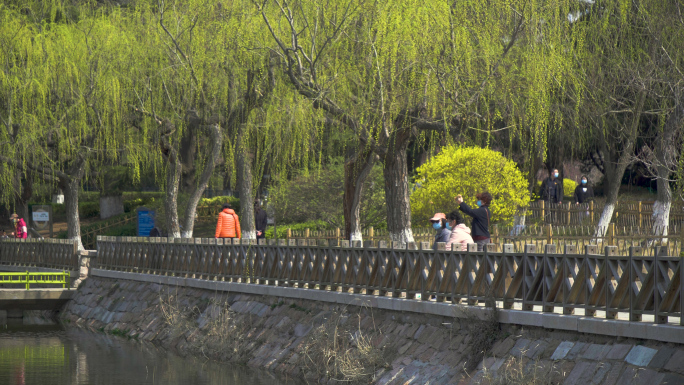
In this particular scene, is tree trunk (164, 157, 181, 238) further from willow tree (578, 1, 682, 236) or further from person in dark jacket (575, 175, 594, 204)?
person in dark jacket (575, 175, 594, 204)

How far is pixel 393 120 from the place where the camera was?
1598cm

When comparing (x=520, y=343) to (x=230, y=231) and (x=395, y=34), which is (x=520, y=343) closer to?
(x=395, y=34)

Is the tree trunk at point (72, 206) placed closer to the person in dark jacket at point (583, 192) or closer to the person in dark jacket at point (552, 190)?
the person in dark jacket at point (552, 190)

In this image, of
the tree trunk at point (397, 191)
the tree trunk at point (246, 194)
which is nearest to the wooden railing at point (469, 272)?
the tree trunk at point (397, 191)

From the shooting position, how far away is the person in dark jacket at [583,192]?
98.5ft

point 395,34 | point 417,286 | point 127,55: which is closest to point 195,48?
point 127,55

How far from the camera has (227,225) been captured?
20.5 metres

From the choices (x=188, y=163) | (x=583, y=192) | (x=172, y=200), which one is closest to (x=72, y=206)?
(x=172, y=200)

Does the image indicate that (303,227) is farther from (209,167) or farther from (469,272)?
(469,272)

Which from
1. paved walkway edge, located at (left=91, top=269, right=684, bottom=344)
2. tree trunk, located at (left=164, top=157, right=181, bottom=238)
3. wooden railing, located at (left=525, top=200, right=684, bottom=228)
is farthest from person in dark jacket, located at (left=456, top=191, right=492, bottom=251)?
wooden railing, located at (left=525, top=200, right=684, bottom=228)

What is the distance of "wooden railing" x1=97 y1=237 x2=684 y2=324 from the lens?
9289mm

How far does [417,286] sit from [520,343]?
109 inches

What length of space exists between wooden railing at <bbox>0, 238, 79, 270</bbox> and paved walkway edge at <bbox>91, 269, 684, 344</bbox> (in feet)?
30.9

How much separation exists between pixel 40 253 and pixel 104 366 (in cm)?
1423
